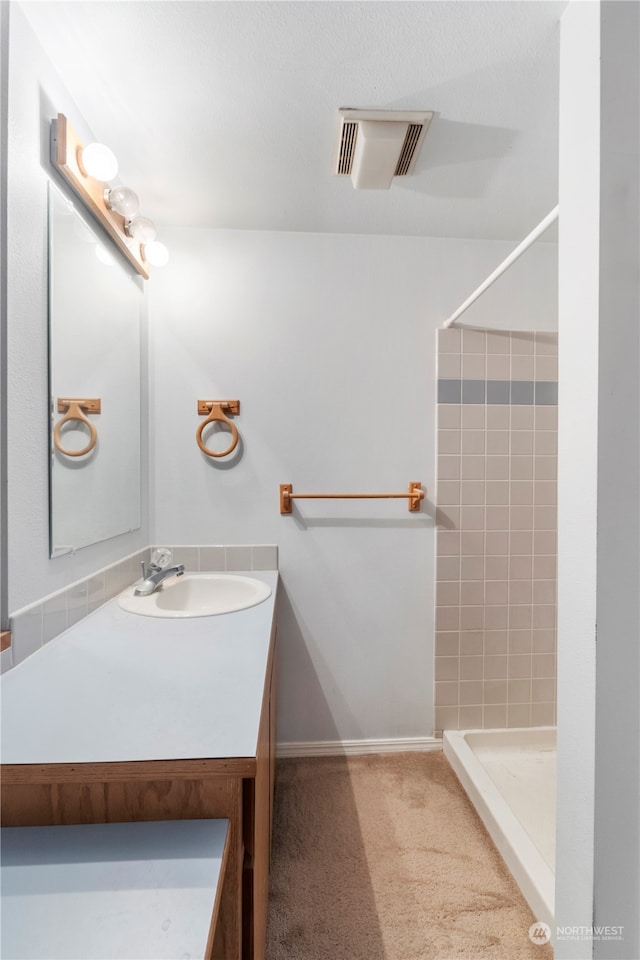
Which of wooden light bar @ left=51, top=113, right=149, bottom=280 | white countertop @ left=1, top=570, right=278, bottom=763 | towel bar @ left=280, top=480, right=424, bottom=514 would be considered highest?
wooden light bar @ left=51, top=113, right=149, bottom=280

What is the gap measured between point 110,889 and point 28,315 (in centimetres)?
110

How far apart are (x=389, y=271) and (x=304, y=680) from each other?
183 cm

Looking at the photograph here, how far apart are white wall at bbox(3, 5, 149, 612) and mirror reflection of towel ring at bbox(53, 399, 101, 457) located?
0.19 feet

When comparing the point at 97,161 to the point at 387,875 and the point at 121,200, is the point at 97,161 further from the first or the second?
the point at 387,875

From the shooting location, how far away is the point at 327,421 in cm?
194

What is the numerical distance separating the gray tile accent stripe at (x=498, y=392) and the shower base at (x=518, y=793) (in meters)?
1.46

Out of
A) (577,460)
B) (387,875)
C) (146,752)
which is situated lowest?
(387,875)

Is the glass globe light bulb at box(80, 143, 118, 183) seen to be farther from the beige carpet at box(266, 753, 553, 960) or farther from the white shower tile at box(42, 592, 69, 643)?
the beige carpet at box(266, 753, 553, 960)

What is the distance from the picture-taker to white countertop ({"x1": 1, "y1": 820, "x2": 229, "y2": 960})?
507mm

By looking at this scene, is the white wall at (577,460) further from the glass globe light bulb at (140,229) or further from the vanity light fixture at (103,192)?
the glass globe light bulb at (140,229)

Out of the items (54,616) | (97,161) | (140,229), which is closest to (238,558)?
(54,616)

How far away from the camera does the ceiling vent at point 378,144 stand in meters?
1.26

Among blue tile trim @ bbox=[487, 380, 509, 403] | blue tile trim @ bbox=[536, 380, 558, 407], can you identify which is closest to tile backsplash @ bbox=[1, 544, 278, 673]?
blue tile trim @ bbox=[487, 380, 509, 403]

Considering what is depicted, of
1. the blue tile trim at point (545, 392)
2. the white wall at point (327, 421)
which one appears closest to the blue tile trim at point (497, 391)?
the blue tile trim at point (545, 392)
